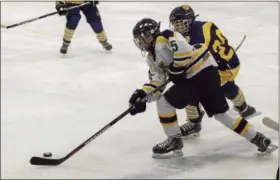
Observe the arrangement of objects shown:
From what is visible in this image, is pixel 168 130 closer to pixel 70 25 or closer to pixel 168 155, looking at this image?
pixel 168 155

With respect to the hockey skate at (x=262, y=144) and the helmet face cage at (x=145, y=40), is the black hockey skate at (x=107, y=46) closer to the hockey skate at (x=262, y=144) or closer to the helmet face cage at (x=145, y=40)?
the helmet face cage at (x=145, y=40)

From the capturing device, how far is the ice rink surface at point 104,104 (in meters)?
2.56

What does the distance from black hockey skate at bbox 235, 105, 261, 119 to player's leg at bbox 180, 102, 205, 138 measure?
11.5 inches

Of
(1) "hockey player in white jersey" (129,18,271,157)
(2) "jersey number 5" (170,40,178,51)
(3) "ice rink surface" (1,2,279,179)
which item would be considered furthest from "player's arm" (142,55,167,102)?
(3) "ice rink surface" (1,2,279,179)

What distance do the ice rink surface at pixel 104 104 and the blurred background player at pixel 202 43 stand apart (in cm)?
9

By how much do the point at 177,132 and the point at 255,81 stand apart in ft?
4.38

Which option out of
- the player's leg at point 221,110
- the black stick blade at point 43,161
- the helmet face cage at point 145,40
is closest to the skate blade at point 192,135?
the player's leg at point 221,110

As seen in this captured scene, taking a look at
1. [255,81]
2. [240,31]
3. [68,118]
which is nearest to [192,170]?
[68,118]

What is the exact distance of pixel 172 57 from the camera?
2518 millimetres

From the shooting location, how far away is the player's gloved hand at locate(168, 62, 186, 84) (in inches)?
97.9

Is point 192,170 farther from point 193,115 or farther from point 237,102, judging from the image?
point 237,102

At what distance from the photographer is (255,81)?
380cm

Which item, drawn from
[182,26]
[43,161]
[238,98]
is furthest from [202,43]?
[43,161]

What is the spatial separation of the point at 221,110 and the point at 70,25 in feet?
6.70
